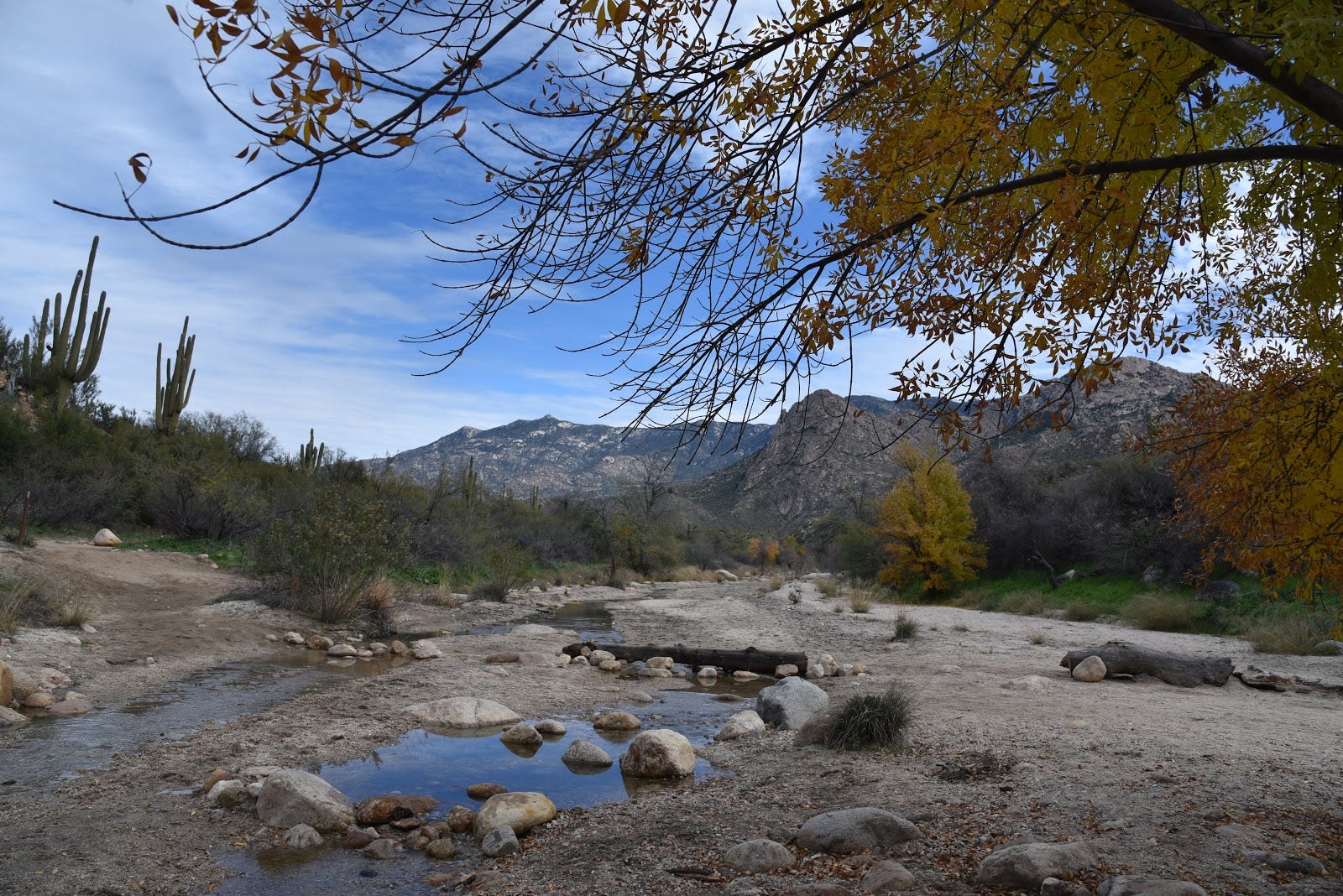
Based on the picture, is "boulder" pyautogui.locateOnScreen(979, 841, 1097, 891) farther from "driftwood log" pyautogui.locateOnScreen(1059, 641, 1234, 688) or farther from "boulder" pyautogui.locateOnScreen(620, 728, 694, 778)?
"driftwood log" pyautogui.locateOnScreen(1059, 641, 1234, 688)

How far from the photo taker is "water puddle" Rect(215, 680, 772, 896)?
468 centimetres

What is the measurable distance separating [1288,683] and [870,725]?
7391 mm

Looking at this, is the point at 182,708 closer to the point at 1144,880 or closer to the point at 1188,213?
the point at 1144,880

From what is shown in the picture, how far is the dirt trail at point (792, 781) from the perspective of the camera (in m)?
4.40

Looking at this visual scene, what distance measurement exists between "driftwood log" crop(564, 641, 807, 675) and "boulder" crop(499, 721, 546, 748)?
18.7ft

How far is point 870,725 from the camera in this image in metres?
7.39

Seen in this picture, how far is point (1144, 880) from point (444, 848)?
13.1ft

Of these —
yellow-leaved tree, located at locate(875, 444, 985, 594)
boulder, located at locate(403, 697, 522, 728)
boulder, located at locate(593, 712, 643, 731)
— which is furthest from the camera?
yellow-leaved tree, located at locate(875, 444, 985, 594)

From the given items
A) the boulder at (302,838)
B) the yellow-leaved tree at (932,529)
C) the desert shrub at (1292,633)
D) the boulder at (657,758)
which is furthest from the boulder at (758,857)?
the yellow-leaved tree at (932,529)

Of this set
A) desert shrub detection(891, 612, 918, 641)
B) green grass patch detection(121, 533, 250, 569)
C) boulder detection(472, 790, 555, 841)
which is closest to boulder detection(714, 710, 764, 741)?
boulder detection(472, 790, 555, 841)

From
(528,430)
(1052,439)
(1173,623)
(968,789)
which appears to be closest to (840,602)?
(1173,623)

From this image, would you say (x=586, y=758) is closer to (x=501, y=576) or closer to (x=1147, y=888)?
(x=1147, y=888)

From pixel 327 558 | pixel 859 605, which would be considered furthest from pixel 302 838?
pixel 859 605

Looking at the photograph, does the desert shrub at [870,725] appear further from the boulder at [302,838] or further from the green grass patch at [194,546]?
the green grass patch at [194,546]
